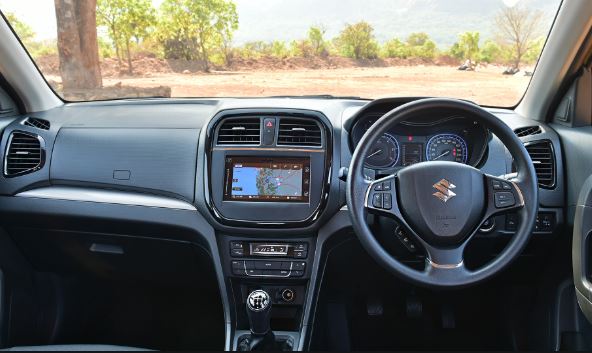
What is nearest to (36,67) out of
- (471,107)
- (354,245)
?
(354,245)

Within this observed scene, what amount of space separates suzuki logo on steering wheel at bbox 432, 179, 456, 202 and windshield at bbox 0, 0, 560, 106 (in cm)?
75

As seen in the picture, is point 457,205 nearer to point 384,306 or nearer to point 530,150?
point 530,150

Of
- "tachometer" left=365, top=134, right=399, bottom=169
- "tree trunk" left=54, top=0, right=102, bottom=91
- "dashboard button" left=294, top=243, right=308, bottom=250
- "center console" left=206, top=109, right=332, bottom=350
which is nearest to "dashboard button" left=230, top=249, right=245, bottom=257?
"center console" left=206, top=109, right=332, bottom=350

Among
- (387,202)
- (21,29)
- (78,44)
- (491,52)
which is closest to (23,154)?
(21,29)

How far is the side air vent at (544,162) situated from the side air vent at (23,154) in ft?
7.73

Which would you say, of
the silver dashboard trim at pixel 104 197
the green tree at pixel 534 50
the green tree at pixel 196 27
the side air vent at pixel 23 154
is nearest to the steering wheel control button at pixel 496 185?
the green tree at pixel 534 50

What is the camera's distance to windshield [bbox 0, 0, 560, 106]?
8.82ft

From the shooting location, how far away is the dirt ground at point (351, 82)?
2.73 meters

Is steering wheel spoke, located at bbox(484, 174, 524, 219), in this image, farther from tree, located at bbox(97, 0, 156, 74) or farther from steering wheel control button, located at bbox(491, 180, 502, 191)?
tree, located at bbox(97, 0, 156, 74)

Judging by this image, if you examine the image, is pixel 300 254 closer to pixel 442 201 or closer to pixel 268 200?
pixel 268 200

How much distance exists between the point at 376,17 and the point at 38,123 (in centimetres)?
178

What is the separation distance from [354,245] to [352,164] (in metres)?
0.72

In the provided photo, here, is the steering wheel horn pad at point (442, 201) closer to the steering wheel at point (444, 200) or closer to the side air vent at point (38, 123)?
the steering wheel at point (444, 200)

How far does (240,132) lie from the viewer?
268 cm
